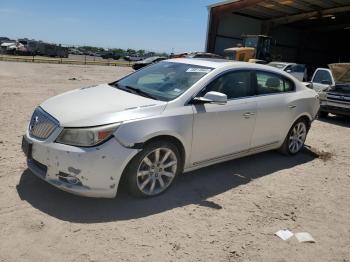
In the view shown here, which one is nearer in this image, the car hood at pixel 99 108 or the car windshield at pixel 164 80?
the car hood at pixel 99 108

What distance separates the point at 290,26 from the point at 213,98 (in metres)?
38.0

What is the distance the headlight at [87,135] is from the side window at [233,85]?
1.43 metres

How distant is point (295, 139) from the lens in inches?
261

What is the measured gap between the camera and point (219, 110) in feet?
16.0

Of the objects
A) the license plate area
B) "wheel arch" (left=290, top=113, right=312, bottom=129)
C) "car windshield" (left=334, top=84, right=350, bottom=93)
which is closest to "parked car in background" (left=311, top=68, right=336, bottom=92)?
"car windshield" (left=334, top=84, right=350, bottom=93)

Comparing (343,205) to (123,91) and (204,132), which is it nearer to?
(204,132)

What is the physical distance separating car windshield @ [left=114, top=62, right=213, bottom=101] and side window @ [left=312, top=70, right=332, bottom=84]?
9.07 m

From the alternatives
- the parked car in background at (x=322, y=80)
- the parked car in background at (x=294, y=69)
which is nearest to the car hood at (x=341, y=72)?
the parked car in background at (x=322, y=80)

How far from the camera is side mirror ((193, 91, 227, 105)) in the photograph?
4520mm

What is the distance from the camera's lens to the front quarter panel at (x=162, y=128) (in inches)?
155

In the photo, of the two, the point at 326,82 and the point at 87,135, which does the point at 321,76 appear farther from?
the point at 87,135

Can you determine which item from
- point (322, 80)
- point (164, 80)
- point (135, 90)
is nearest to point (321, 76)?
point (322, 80)

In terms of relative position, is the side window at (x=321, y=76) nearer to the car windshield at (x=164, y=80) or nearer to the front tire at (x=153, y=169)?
the car windshield at (x=164, y=80)

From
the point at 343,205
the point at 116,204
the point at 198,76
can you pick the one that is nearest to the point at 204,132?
the point at 198,76
